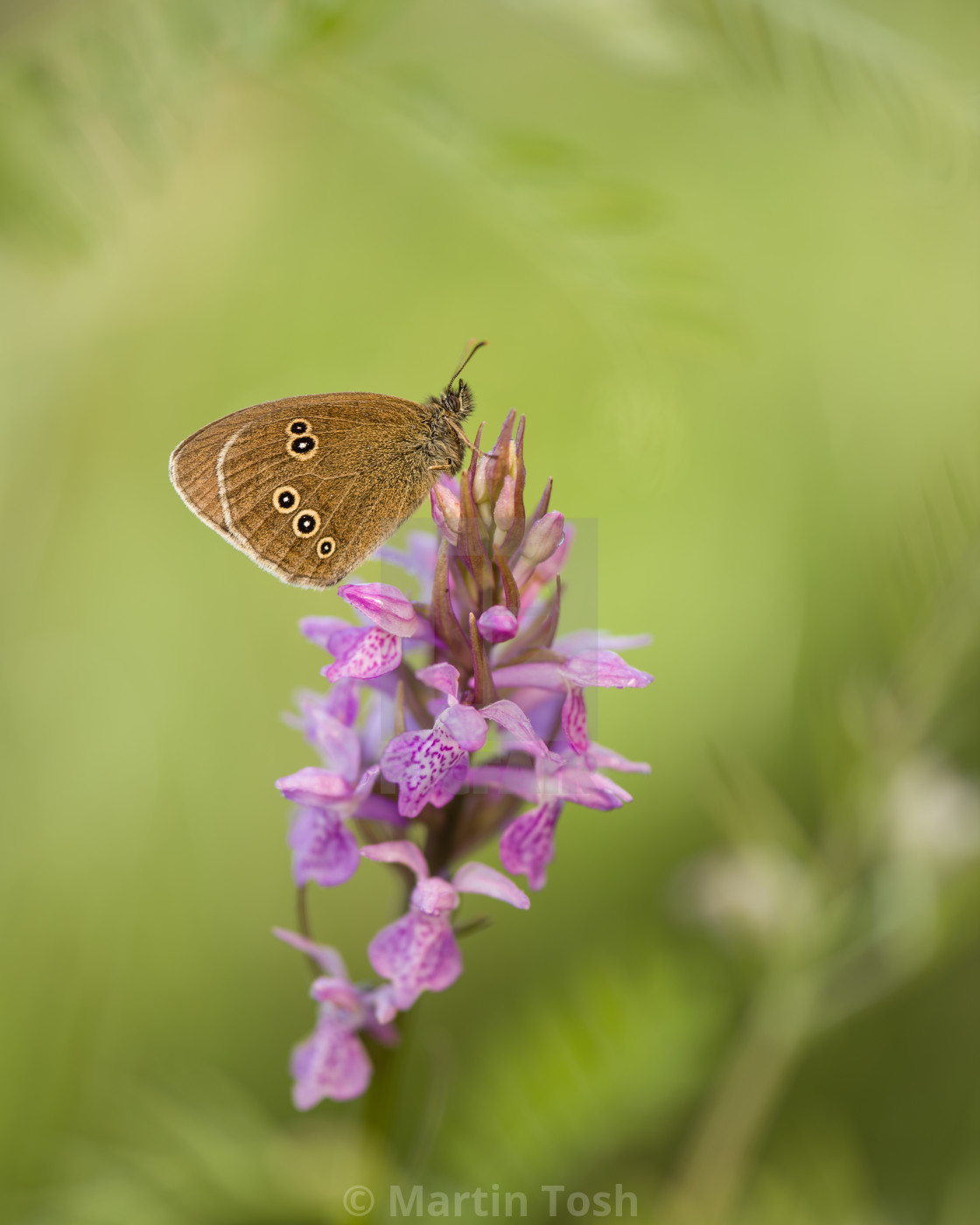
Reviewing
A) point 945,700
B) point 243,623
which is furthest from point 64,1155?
point 945,700

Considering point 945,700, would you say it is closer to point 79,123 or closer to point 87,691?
point 79,123

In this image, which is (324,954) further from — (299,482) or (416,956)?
(299,482)

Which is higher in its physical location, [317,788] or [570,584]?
[570,584]

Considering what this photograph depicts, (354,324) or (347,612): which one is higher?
(354,324)

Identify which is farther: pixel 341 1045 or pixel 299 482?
pixel 299 482

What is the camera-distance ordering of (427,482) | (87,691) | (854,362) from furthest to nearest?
(854,362)
(87,691)
(427,482)

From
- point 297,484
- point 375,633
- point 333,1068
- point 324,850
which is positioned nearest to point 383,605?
point 375,633
